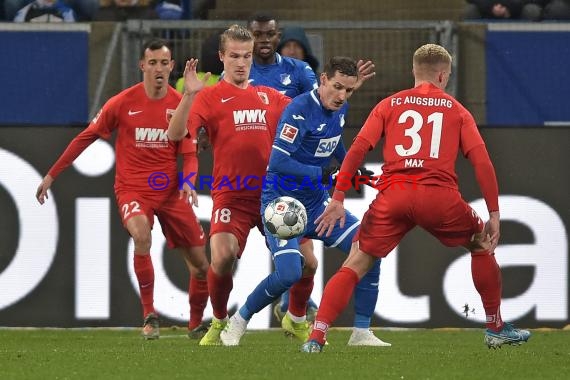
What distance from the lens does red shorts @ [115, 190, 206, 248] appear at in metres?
10.7

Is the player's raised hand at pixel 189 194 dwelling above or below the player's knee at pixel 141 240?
above

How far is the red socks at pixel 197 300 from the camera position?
10773 mm

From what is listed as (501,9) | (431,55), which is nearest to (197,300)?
(431,55)

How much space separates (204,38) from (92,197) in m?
2.15

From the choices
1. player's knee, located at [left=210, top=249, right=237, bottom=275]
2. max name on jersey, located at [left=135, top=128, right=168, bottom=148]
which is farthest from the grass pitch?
max name on jersey, located at [left=135, top=128, right=168, bottom=148]

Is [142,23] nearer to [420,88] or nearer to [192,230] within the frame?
[192,230]

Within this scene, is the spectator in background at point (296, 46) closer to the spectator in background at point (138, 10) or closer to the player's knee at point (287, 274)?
the spectator in background at point (138, 10)

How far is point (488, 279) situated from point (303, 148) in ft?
5.36

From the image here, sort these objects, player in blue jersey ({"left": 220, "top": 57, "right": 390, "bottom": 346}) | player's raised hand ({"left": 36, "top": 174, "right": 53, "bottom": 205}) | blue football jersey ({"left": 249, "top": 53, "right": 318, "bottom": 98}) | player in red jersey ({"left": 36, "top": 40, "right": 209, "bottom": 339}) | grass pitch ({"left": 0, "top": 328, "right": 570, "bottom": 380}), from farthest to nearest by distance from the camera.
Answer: blue football jersey ({"left": 249, "top": 53, "right": 318, "bottom": 98})
player in red jersey ({"left": 36, "top": 40, "right": 209, "bottom": 339})
player's raised hand ({"left": 36, "top": 174, "right": 53, "bottom": 205})
player in blue jersey ({"left": 220, "top": 57, "right": 390, "bottom": 346})
grass pitch ({"left": 0, "top": 328, "right": 570, "bottom": 380})

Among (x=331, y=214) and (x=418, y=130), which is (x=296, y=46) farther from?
(x=331, y=214)

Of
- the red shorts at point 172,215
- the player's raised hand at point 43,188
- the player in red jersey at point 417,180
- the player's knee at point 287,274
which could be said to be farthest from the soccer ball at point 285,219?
the player's raised hand at point 43,188

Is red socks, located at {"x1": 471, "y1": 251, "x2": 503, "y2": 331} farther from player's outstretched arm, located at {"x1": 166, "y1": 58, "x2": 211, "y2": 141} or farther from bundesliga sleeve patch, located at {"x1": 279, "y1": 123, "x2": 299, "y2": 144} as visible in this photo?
player's outstretched arm, located at {"x1": 166, "y1": 58, "x2": 211, "y2": 141}

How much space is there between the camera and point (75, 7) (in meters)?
14.4

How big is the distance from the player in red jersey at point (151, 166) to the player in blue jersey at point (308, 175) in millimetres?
1402
